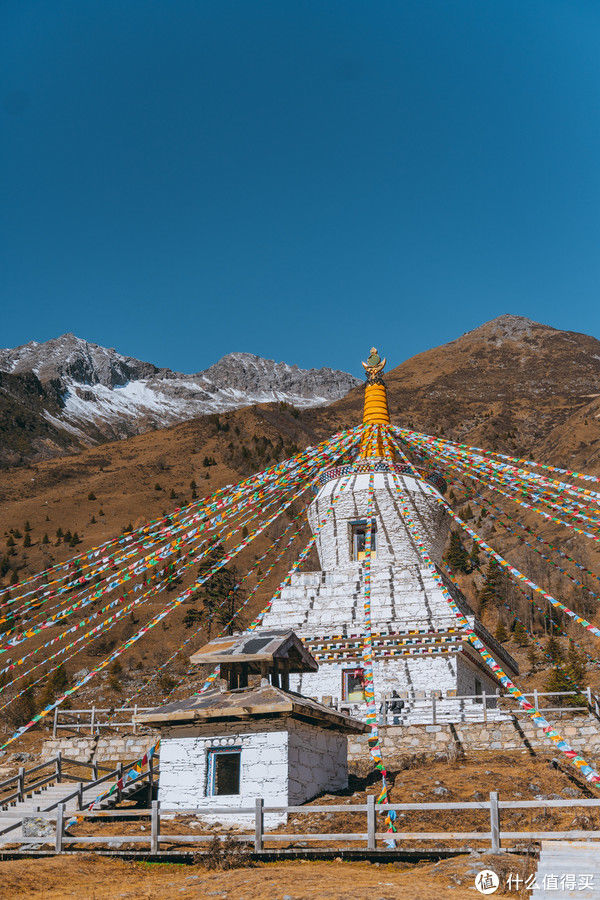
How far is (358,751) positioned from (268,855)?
266 inches

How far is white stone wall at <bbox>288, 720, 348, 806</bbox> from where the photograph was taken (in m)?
14.3

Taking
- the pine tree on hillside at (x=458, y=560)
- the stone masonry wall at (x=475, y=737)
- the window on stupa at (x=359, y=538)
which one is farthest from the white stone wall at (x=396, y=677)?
the pine tree on hillside at (x=458, y=560)

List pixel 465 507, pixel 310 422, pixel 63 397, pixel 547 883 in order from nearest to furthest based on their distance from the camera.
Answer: pixel 547 883, pixel 465 507, pixel 310 422, pixel 63 397

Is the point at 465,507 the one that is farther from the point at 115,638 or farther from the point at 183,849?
the point at 183,849

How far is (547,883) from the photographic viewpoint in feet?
28.6

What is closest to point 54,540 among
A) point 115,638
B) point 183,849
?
point 115,638

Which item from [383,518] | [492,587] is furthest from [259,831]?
[492,587]

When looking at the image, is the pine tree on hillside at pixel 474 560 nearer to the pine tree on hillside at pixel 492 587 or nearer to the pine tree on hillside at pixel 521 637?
the pine tree on hillside at pixel 492 587

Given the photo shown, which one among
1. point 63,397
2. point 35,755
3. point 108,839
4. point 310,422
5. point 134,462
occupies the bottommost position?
point 35,755

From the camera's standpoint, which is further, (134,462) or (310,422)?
(310,422)

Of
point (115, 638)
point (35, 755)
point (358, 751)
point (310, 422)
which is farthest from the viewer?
point (310, 422)

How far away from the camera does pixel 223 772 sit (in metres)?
14.8

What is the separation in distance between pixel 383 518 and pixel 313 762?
36.9 ft

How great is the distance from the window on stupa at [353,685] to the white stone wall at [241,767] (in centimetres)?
668
